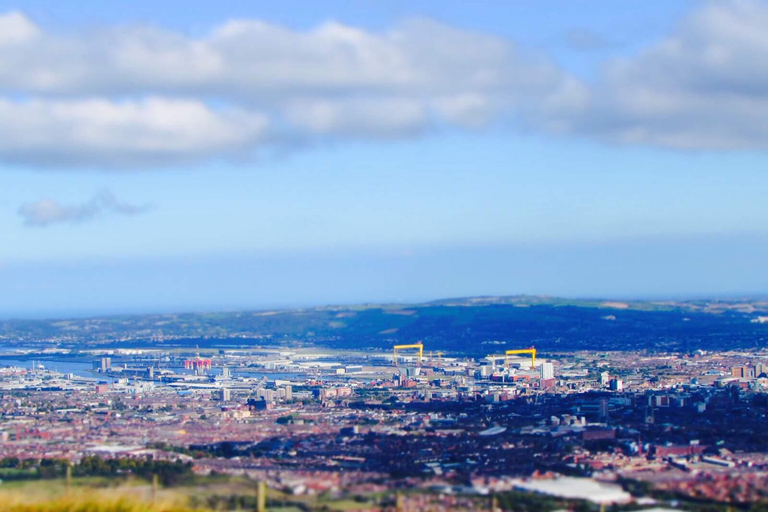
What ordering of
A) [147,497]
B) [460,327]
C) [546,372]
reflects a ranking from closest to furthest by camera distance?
[147,497], [546,372], [460,327]

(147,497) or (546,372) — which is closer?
(147,497)

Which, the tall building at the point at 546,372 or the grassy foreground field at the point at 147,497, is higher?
the grassy foreground field at the point at 147,497

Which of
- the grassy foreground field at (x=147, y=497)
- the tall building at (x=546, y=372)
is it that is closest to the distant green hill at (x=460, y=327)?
the tall building at (x=546, y=372)

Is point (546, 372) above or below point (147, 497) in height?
below

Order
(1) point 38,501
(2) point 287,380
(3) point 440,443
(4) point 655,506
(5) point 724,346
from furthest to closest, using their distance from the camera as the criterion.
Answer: (5) point 724,346, (2) point 287,380, (3) point 440,443, (4) point 655,506, (1) point 38,501

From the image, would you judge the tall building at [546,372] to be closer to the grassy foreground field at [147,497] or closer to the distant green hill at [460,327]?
the distant green hill at [460,327]

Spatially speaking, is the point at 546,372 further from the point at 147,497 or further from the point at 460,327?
the point at 460,327

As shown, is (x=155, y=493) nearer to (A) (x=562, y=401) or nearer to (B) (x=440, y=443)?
(B) (x=440, y=443)

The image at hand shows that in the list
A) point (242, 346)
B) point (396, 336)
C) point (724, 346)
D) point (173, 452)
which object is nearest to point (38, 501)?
point (173, 452)

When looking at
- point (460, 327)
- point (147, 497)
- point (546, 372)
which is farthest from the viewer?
point (460, 327)

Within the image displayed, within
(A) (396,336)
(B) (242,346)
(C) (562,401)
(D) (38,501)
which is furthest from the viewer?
(A) (396,336)

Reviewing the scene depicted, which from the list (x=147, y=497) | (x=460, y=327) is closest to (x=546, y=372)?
(x=147, y=497)
